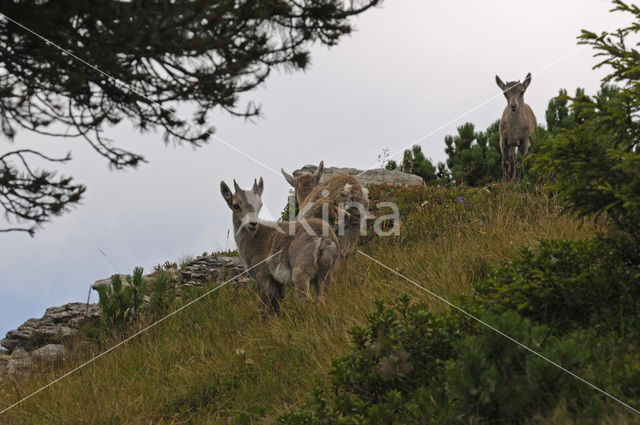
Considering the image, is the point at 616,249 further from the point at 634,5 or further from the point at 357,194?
the point at 357,194

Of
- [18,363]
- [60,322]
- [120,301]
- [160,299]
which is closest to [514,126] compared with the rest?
[160,299]

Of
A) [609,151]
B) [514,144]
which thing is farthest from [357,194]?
[514,144]

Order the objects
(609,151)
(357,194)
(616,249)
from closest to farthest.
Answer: (609,151) → (616,249) → (357,194)

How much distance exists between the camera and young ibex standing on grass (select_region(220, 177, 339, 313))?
25.0 ft

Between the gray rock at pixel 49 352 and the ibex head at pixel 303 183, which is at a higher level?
the ibex head at pixel 303 183

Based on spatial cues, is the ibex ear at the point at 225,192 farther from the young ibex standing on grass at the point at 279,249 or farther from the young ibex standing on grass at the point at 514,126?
the young ibex standing on grass at the point at 514,126

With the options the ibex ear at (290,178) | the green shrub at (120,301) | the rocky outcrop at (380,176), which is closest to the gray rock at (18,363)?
the green shrub at (120,301)

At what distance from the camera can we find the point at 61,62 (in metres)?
8.85

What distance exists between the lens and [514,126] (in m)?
15.3

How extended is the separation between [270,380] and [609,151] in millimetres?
3845

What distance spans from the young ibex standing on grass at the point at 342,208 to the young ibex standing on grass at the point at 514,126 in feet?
21.2

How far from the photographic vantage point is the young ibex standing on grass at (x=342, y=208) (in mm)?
9328

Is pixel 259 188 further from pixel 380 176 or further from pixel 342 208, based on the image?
pixel 380 176

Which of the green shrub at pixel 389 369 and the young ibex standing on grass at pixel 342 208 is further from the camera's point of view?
the young ibex standing on grass at pixel 342 208
